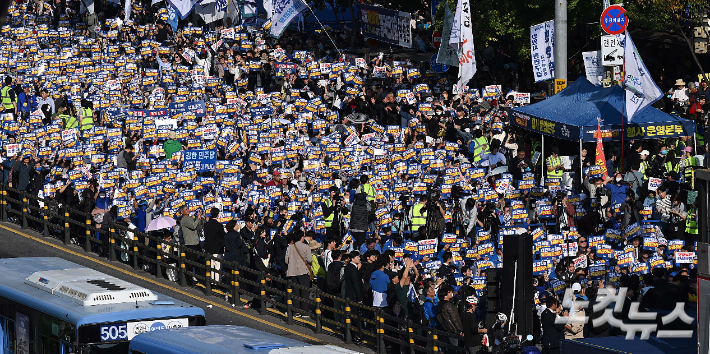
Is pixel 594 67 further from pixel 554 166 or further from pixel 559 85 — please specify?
pixel 554 166

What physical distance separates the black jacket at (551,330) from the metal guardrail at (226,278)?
4.35ft

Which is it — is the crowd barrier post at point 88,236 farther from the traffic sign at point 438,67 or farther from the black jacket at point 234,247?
the traffic sign at point 438,67

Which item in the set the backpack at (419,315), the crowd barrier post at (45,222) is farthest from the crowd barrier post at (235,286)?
the crowd barrier post at (45,222)

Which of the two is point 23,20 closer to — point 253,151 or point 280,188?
point 253,151

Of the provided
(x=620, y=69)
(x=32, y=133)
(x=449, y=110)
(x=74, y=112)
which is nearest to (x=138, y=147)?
(x=32, y=133)

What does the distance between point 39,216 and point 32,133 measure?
285cm

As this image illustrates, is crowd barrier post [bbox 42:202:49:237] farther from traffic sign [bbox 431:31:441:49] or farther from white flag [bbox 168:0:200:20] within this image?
traffic sign [bbox 431:31:441:49]

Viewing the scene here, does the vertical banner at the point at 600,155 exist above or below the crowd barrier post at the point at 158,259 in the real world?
above

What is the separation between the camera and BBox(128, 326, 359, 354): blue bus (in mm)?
12992

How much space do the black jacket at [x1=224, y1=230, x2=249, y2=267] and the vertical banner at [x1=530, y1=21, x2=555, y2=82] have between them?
12.4m

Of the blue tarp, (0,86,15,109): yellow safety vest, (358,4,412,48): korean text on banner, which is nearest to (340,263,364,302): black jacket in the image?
the blue tarp

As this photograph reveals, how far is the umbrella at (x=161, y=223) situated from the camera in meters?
23.1

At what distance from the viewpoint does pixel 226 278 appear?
22891 mm

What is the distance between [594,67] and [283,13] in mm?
11824
